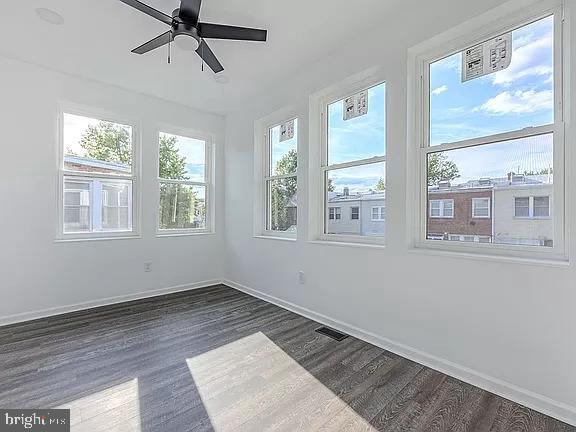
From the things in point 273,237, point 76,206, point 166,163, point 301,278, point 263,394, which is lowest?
point 263,394

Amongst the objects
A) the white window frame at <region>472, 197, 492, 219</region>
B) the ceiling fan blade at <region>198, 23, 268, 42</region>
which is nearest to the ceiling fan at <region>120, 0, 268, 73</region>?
the ceiling fan blade at <region>198, 23, 268, 42</region>

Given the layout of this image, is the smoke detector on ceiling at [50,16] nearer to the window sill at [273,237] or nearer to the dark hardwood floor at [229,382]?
the dark hardwood floor at [229,382]

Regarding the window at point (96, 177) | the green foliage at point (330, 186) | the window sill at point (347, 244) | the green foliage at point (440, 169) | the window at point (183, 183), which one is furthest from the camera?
the window at point (183, 183)

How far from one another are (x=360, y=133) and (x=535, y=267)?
5.93ft

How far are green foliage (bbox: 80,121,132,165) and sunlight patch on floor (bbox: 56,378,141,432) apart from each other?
288 centimetres

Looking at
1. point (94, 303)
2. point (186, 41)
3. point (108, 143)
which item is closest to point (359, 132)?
point (186, 41)

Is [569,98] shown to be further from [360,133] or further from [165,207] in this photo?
[165,207]

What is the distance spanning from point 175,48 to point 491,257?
326 centimetres

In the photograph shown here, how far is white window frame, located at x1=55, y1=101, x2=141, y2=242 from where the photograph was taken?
342cm

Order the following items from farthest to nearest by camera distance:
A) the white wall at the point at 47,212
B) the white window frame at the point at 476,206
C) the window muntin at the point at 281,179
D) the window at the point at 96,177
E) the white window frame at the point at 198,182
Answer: the white window frame at the point at 198,182 < the window muntin at the point at 281,179 < the window at the point at 96,177 < the white wall at the point at 47,212 < the white window frame at the point at 476,206

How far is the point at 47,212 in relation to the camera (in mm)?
3307

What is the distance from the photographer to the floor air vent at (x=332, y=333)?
108 inches

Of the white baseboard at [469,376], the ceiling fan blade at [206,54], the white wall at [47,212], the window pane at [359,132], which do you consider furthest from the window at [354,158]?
the white wall at [47,212]

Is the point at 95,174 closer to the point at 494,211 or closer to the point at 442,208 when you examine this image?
the point at 442,208
